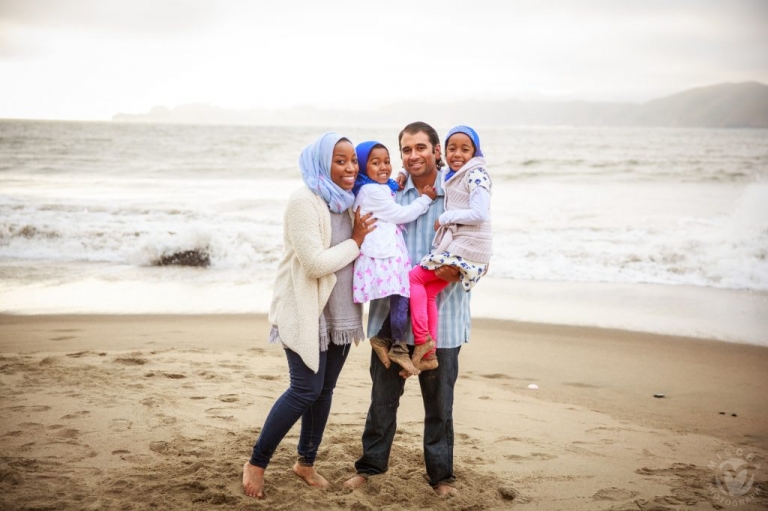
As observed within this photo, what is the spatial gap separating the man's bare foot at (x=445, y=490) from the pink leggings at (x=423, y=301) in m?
0.80

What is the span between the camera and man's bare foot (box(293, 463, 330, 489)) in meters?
3.33

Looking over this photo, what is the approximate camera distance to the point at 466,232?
310 centimetres

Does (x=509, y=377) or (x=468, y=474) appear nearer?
(x=468, y=474)

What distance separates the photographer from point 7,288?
335 inches

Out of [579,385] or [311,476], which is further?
[579,385]

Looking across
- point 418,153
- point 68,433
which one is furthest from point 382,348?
point 68,433

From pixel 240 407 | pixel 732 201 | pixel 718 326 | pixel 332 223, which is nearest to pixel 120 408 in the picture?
pixel 240 407

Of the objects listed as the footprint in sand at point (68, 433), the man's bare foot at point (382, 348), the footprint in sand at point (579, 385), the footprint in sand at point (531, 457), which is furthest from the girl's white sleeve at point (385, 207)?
the footprint in sand at point (579, 385)

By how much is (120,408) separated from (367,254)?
2373 mm

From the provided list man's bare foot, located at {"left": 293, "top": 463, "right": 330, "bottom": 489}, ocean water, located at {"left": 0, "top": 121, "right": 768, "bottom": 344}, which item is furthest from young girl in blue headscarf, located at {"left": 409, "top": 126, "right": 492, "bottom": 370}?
ocean water, located at {"left": 0, "top": 121, "right": 768, "bottom": 344}

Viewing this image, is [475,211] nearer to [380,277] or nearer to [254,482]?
[380,277]

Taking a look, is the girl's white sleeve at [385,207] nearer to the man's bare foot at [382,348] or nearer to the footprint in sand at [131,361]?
the man's bare foot at [382,348]

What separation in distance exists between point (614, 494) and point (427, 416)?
1.18m

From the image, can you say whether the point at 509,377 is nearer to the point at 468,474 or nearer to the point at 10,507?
the point at 468,474
